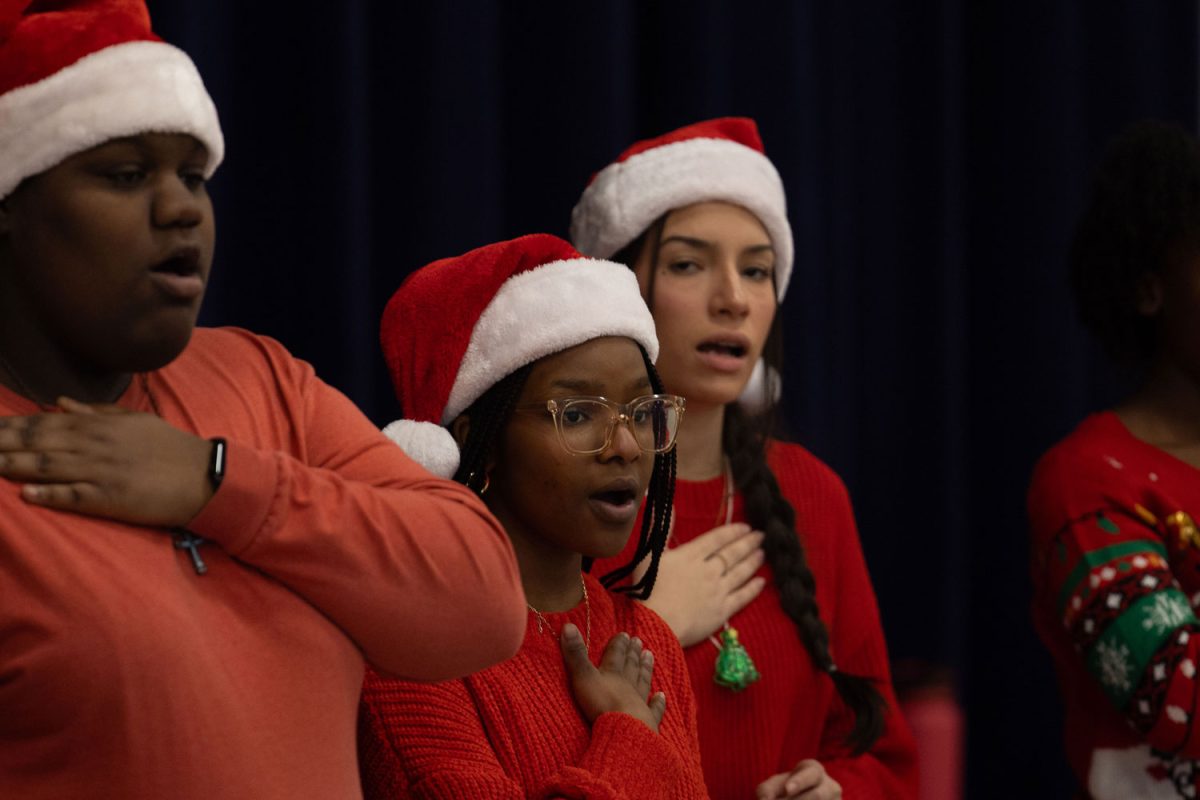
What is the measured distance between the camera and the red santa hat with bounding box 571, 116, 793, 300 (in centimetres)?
221

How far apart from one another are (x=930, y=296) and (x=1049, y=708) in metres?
0.94

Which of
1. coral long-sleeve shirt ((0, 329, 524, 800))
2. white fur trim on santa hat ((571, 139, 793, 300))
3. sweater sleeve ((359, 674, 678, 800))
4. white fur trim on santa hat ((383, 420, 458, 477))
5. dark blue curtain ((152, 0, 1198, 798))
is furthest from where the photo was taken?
dark blue curtain ((152, 0, 1198, 798))

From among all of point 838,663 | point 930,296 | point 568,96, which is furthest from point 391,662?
point 930,296

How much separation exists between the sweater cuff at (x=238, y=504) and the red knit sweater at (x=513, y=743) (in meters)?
0.38

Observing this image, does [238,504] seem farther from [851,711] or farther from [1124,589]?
[1124,589]

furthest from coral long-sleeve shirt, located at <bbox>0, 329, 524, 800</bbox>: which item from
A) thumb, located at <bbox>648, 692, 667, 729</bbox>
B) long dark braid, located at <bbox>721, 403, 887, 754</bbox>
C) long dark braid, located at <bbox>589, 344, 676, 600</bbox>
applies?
long dark braid, located at <bbox>721, 403, 887, 754</bbox>

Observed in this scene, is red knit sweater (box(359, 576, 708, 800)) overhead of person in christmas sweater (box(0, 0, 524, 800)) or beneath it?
beneath

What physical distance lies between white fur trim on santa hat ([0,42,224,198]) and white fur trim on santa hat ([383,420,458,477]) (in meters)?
0.47

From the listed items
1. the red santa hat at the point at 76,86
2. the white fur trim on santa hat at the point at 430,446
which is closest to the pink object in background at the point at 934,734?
the white fur trim on santa hat at the point at 430,446

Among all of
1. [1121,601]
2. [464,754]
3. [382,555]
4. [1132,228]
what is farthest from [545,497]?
[1132,228]

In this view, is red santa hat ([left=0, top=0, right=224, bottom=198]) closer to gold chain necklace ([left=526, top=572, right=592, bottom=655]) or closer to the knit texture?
gold chain necklace ([left=526, top=572, right=592, bottom=655])

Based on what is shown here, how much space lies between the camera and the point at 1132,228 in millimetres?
2416

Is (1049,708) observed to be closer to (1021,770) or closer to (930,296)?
(1021,770)

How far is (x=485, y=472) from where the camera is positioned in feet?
5.49
